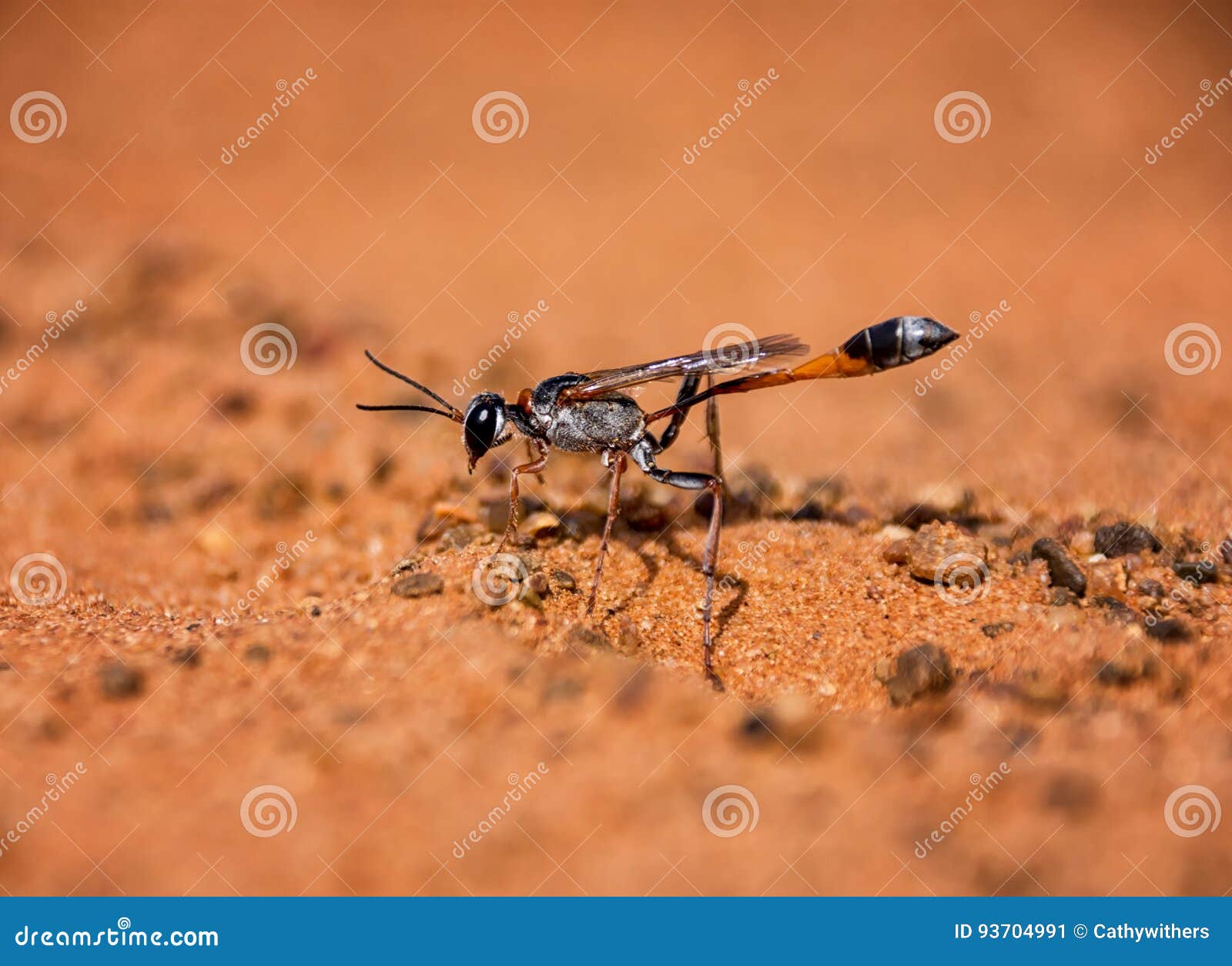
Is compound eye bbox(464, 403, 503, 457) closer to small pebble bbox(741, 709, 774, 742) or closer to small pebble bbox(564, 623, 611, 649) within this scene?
small pebble bbox(564, 623, 611, 649)

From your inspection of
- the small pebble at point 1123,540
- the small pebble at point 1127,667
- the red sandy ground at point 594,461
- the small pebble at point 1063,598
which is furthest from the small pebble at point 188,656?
the small pebble at point 1123,540

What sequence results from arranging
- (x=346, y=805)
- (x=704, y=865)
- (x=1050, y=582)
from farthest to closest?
(x=1050, y=582), (x=346, y=805), (x=704, y=865)

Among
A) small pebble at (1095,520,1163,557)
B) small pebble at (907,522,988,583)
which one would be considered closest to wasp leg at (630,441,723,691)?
small pebble at (907,522,988,583)

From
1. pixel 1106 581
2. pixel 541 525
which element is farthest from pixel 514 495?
pixel 1106 581

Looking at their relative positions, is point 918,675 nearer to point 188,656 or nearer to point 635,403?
point 635,403

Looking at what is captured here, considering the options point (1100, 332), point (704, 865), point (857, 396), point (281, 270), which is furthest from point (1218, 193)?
point (704, 865)

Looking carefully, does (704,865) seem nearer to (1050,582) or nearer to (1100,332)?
(1050,582)

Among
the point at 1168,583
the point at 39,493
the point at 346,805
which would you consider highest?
the point at 1168,583

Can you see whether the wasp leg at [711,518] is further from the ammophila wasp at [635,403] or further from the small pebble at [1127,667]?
the small pebble at [1127,667]
